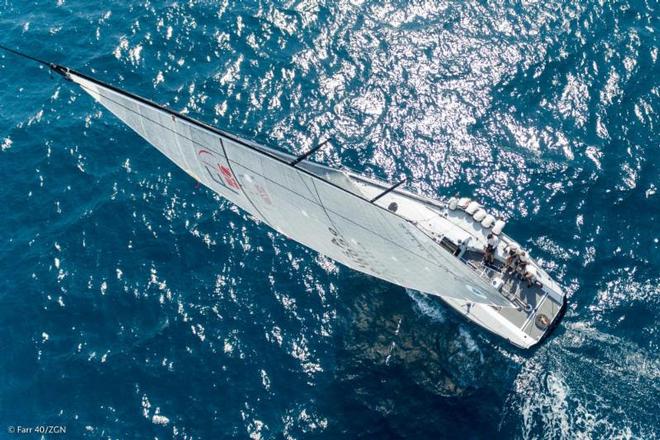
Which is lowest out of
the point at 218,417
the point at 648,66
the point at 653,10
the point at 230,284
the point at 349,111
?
the point at 218,417

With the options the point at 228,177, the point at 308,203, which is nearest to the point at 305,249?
the point at 228,177

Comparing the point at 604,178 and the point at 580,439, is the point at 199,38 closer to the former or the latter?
the point at 604,178

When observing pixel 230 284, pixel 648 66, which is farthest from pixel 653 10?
pixel 230 284

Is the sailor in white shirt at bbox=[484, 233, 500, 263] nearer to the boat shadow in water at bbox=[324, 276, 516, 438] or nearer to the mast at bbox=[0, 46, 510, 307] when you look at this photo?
the boat shadow in water at bbox=[324, 276, 516, 438]

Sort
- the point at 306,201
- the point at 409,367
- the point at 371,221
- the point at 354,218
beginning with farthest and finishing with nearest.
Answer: the point at 409,367, the point at 306,201, the point at 354,218, the point at 371,221

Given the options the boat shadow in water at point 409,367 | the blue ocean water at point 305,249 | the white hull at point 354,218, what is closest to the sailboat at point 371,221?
the white hull at point 354,218

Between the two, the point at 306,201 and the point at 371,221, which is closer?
the point at 371,221

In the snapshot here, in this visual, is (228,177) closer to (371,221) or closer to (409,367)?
(371,221)
